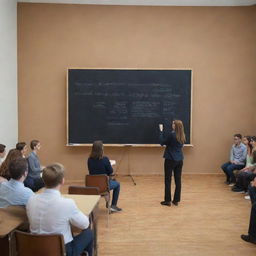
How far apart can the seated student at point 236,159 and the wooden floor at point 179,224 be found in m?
0.34

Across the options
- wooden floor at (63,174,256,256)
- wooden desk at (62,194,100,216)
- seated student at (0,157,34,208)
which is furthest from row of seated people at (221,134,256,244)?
seated student at (0,157,34,208)

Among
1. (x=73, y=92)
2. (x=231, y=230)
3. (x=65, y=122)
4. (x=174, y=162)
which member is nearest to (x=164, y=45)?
(x=73, y=92)

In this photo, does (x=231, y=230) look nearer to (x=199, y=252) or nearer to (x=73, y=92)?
(x=199, y=252)

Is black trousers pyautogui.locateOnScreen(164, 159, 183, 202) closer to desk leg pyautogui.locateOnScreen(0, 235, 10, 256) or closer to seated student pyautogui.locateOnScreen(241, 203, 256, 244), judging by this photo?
seated student pyautogui.locateOnScreen(241, 203, 256, 244)

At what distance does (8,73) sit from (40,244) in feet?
18.1

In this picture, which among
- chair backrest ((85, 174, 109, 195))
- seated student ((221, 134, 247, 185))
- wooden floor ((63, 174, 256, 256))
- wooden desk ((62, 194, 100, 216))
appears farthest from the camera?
seated student ((221, 134, 247, 185))

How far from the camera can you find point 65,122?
820cm

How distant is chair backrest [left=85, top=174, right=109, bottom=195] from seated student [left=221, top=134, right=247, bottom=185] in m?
3.42

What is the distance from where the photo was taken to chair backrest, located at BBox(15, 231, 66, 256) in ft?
8.93

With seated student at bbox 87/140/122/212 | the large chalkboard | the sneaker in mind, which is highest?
the large chalkboard

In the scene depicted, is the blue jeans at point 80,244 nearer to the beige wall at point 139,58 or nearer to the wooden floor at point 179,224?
the wooden floor at point 179,224

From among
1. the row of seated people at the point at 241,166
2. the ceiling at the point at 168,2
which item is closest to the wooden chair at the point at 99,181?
the row of seated people at the point at 241,166

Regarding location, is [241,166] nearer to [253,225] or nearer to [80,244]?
[253,225]

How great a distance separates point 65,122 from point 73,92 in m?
0.70
